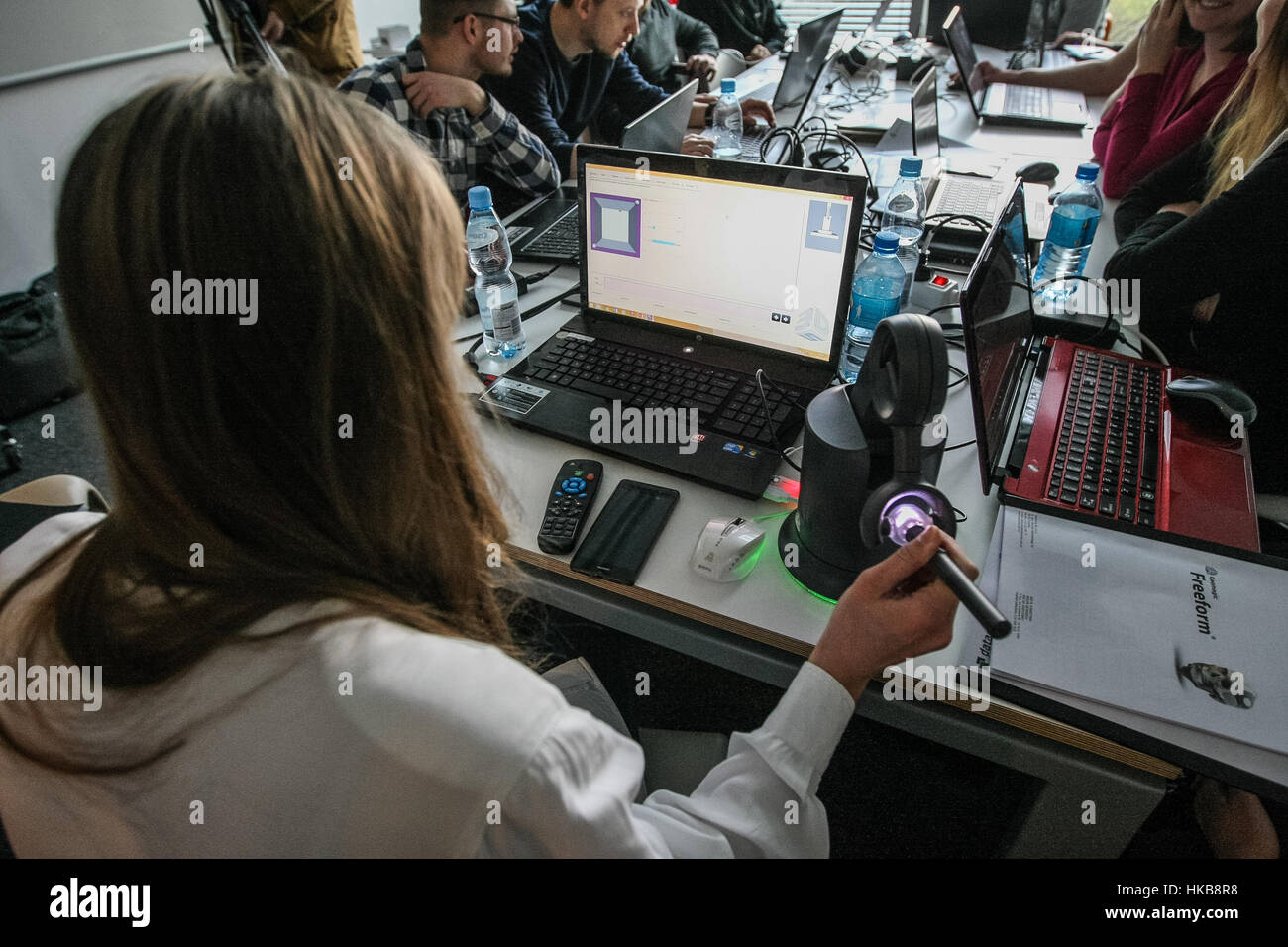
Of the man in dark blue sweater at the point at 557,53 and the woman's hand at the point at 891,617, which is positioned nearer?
the woman's hand at the point at 891,617

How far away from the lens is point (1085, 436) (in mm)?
1028

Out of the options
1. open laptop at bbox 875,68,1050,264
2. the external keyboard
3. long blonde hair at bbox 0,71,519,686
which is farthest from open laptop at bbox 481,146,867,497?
the external keyboard

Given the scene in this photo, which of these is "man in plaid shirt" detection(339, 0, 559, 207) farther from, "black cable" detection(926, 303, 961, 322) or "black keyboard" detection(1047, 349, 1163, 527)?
"black keyboard" detection(1047, 349, 1163, 527)

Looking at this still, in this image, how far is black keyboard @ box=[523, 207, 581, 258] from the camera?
1571 mm

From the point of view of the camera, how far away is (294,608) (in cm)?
50

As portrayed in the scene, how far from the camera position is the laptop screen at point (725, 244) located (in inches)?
38.8

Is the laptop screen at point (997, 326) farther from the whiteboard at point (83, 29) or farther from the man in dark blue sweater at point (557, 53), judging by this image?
the whiteboard at point (83, 29)

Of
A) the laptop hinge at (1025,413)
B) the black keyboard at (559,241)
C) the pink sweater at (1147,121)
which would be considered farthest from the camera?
the pink sweater at (1147,121)

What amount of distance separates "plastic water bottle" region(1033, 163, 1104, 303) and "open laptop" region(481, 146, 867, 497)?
0.78 meters

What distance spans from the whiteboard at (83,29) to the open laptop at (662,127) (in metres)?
2.35

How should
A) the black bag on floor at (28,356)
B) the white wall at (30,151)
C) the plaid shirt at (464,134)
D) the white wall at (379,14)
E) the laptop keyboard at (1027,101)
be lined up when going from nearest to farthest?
the plaid shirt at (464,134) → the black bag on floor at (28,356) → the laptop keyboard at (1027,101) → the white wall at (30,151) → the white wall at (379,14)

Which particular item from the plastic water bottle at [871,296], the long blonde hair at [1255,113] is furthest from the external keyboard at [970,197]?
the plastic water bottle at [871,296]

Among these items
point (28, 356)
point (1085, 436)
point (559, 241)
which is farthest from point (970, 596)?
point (28, 356)

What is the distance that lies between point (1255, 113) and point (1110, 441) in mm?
894
